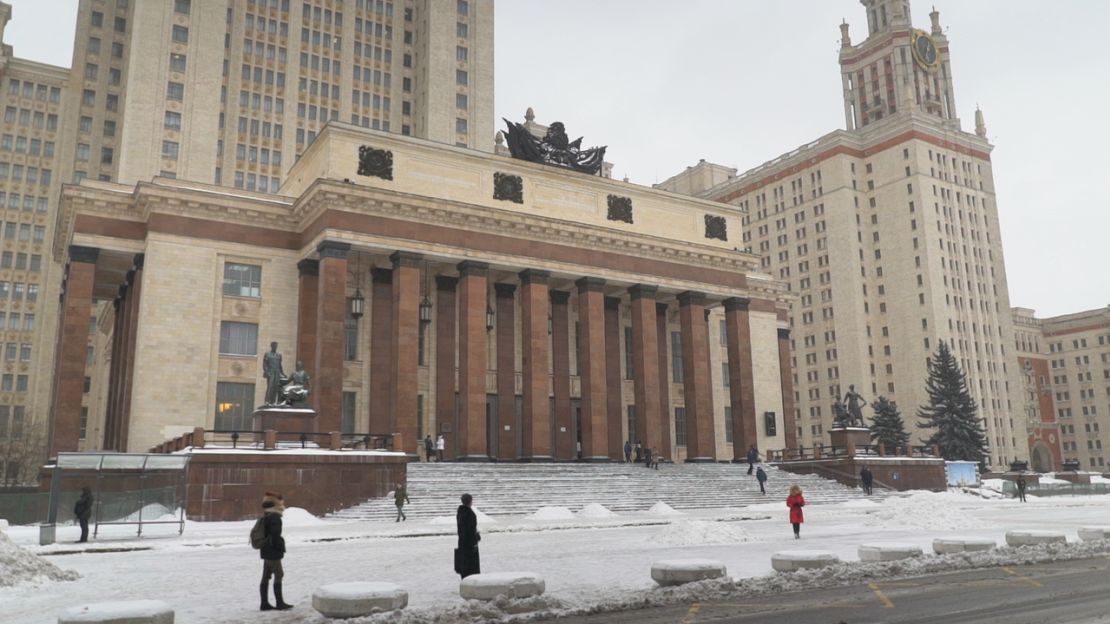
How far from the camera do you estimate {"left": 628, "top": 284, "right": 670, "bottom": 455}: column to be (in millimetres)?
49312

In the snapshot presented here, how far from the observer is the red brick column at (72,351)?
38344mm

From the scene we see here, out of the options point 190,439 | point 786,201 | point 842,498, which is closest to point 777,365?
point 842,498

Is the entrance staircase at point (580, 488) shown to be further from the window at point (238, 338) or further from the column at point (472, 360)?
the window at point (238, 338)

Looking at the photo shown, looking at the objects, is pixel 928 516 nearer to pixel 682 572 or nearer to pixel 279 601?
pixel 682 572

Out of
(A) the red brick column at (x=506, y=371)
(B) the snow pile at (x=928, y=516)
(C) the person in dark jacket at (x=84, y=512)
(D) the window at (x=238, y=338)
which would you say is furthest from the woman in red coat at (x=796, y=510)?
(D) the window at (x=238, y=338)

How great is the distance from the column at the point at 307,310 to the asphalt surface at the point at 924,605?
33.3 meters

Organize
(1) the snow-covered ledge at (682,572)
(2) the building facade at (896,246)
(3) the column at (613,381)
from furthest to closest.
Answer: (2) the building facade at (896,246) < (3) the column at (613,381) < (1) the snow-covered ledge at (682,572)

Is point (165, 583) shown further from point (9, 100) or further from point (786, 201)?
point (786, 201)

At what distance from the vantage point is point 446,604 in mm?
11531

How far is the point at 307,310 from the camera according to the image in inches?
1710

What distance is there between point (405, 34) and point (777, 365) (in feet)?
155

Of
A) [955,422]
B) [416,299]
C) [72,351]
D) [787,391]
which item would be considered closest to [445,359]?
[416,299]

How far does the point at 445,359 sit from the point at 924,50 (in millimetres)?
99402

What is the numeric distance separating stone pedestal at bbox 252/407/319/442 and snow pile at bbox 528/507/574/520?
9995 millimetres
